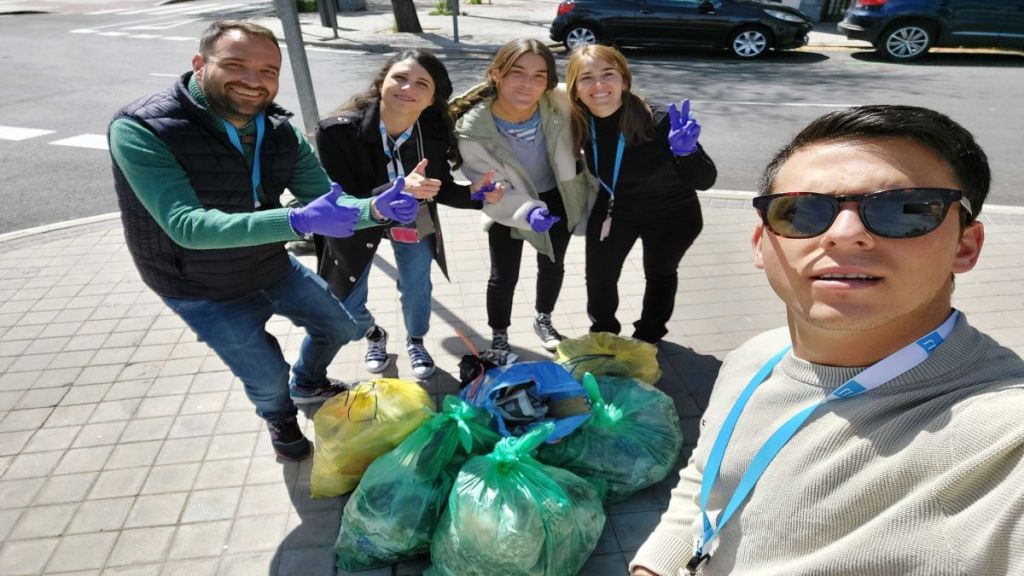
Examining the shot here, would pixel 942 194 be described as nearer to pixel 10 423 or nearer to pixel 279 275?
pixel 279 275

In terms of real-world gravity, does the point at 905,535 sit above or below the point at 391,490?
above

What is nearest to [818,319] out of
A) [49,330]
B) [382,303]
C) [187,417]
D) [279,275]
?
[279,275]

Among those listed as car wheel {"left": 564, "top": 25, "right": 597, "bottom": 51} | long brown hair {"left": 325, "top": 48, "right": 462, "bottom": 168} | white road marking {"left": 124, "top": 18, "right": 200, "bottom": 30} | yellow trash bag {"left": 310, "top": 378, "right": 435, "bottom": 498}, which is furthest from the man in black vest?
white road marking {"left": 124, "top": 18, "right": 200, "bottom": 30}

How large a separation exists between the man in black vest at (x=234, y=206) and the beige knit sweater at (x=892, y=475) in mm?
1499

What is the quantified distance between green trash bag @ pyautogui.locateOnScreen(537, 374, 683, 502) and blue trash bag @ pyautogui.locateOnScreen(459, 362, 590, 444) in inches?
2.6

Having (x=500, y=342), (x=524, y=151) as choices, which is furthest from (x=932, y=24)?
(x=500, y=342)

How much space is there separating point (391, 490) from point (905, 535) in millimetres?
1683

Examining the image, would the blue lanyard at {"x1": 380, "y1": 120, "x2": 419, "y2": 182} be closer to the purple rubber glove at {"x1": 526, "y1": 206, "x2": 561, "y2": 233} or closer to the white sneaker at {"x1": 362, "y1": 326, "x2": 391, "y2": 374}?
the purple rubber glove at {"x1": 526, "y1": 206, "x2": 561, "y2": 233}

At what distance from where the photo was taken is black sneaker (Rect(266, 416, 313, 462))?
2.79 m

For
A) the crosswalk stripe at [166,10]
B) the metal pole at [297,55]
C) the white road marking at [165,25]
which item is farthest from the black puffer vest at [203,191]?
the crosswalk stripe at [166,10]

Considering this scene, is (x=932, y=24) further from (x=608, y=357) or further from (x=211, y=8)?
(x=211, y=8)

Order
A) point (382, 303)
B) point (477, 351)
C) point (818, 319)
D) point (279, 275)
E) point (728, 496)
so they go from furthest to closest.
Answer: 1. point (382, 303)
2. point (477, 351)
3. point (279, 275)
4. point (728, 496)
5. point (818, 319)

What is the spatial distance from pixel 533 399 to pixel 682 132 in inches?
54.0

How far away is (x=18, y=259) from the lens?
491 cm
